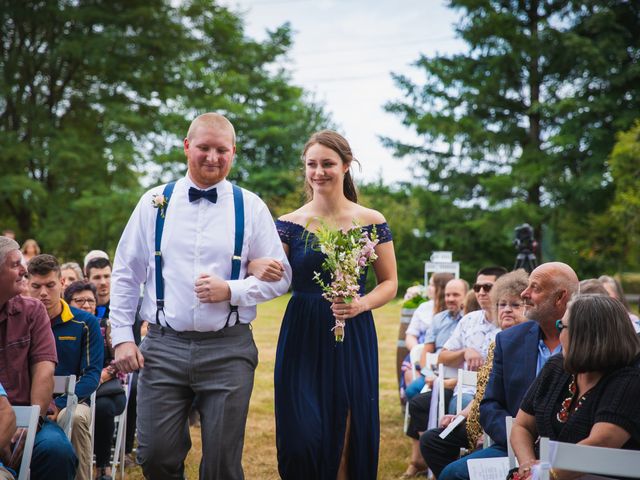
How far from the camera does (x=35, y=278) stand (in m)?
5.61

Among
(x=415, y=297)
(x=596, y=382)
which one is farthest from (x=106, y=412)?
(x=415, y=297)

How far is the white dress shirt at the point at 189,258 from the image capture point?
3.91 m

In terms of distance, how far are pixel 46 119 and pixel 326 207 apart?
22659 mm

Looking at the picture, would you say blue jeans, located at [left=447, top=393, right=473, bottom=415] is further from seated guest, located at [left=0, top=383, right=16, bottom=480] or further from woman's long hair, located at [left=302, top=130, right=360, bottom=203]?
seated guest, located at [left=0, top=383, right=16, bottom=480]

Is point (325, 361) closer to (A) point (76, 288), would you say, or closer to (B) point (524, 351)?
(B) point (524, 351)

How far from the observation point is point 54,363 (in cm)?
446

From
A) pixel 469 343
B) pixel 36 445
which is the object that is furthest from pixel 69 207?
pixel 36 445

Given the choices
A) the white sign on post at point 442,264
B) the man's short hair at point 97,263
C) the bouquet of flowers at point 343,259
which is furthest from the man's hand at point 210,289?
the white sign on post at point 442,264

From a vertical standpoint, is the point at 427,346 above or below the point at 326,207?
below

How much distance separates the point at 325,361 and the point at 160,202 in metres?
1.25

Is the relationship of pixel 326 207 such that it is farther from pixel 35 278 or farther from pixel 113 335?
pixel 35 278

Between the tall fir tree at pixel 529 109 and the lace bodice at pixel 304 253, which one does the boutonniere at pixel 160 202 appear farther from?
the tall fir tree at pixel 529 109

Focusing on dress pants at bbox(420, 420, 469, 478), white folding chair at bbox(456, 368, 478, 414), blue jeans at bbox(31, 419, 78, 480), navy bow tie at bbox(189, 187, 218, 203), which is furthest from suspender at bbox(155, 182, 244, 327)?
white folding chair at bbox(456, 368, 478, 414)

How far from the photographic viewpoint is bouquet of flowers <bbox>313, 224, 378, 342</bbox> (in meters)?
4.26
